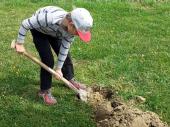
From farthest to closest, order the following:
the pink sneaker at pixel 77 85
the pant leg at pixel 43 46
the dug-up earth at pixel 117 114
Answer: the pink sneaker at pixel 77 85, the pant leg at pixel 43 46, the dug-up earth at pixel 117 114

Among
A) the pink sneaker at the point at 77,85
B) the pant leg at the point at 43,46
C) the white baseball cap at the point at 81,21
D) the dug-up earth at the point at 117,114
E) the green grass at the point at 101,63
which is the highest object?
the white baseball cap at the point at 81,21

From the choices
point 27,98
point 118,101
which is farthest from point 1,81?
point 118,101

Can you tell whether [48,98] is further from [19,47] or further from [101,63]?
[101,63]

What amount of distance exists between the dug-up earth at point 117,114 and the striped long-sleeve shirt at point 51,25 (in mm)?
860

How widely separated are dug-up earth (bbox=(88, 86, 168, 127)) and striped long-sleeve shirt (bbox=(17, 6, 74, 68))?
86 centimetres

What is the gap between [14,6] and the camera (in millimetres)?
11000

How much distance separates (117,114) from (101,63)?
201 cm

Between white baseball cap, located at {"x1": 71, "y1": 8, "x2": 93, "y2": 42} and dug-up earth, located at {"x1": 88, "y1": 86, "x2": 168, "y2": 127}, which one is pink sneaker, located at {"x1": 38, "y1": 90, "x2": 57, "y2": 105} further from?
white baseball cap, located at {"x1": 71, "y1": 8, "x2": 93, "y2": 42}

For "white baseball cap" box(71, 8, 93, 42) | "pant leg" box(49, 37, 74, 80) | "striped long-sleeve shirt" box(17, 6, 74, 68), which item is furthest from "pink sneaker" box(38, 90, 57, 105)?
"white baseball cap" box(71, 8, 93, 42)

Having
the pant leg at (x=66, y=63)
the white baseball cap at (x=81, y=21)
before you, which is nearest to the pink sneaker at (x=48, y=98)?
the pant leg at (x=66, y=63)

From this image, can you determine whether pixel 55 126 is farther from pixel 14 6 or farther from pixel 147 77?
pixel 14 6

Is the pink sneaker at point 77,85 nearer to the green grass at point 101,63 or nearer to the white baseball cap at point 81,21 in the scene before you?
the green grass at point 101,63

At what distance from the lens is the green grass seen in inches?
260

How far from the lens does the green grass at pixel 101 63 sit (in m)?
6.61
